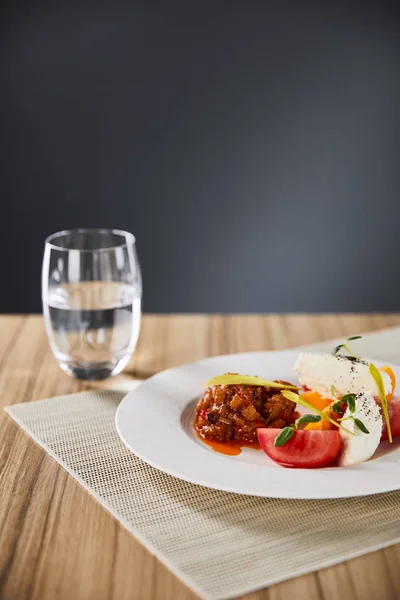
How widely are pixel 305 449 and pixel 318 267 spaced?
285cm

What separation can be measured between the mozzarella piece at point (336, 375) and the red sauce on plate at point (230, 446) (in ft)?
0.58

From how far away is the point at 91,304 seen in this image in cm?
148

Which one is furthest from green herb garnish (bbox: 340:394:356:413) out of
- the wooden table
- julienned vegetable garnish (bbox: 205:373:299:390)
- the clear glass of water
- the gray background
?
the gray background

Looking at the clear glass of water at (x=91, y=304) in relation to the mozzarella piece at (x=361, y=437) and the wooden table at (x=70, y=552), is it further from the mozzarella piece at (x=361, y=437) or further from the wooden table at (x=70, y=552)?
the mozzarella piece at (x=361, y=437)

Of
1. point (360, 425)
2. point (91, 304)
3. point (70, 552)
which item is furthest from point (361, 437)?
point (91, 304)

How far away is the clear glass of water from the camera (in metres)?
1.47

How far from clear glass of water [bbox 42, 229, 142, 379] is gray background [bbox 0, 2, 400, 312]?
87.0 inches

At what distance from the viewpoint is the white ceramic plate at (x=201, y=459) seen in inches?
38.9

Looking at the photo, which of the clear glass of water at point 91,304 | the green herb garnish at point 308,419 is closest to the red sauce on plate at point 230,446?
the green herb garnish at point 308,419

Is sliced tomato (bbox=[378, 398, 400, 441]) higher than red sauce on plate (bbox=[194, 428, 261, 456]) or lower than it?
higher

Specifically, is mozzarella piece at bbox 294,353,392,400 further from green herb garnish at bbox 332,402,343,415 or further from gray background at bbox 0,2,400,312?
gray background at bbox 0,2,400,312

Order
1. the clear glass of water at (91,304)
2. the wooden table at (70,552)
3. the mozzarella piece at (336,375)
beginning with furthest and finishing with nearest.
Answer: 1. the clear glass of water at (91,304)
2. the mozzarella piece at (336,375)
3. the wooden table at (70,552)

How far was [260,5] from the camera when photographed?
353 cm

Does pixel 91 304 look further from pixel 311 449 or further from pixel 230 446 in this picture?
pixel 311 449
